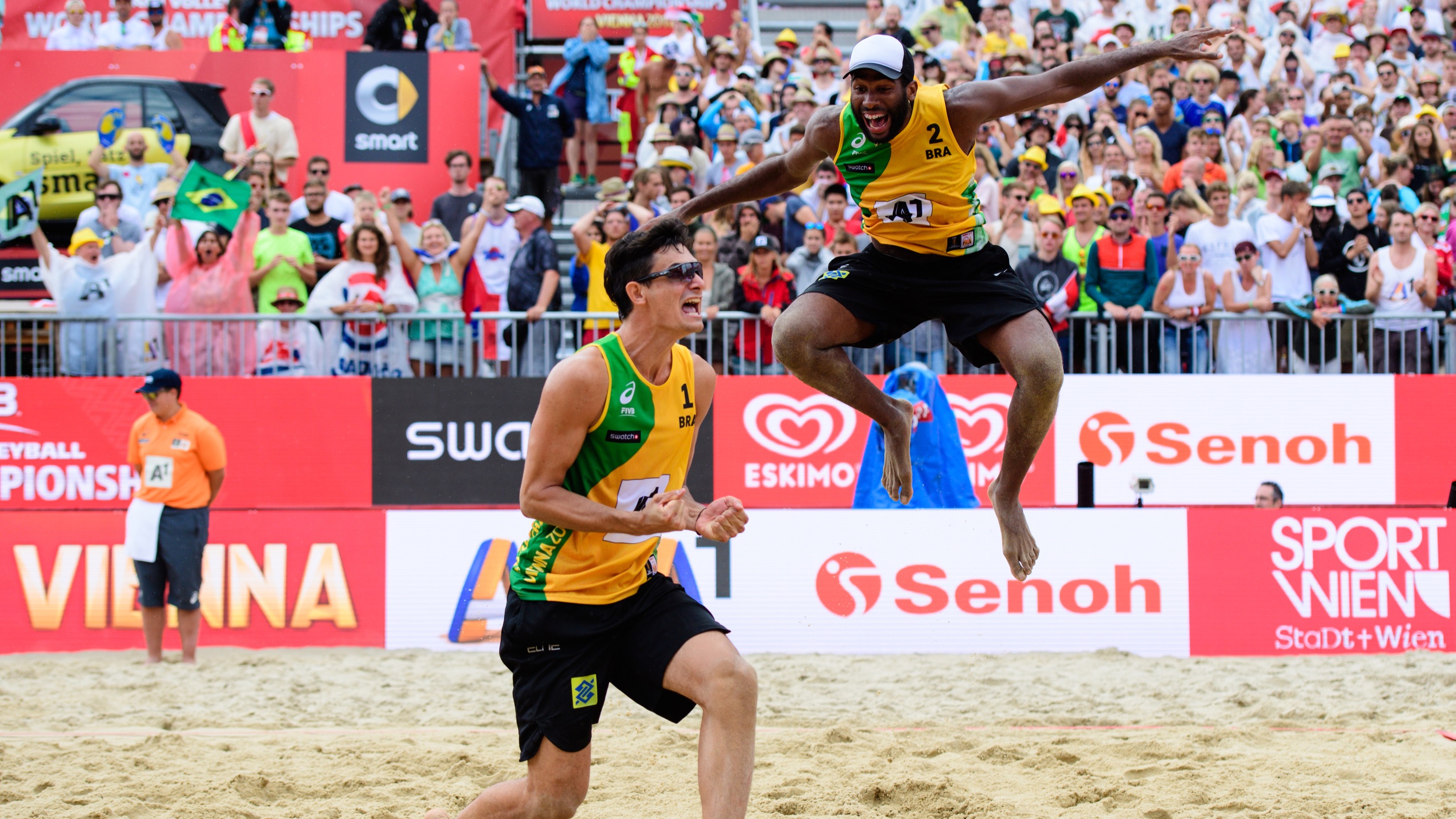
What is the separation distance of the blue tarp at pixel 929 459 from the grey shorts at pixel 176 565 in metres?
4.32

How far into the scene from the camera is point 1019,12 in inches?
572

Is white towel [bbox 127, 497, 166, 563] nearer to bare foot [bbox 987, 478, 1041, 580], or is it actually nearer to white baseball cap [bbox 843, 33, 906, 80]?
bare foot [bbox 987, 478, 1041, 580]

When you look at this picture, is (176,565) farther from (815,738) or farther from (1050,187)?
(1050,187)

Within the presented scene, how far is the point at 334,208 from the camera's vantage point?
11656 mm

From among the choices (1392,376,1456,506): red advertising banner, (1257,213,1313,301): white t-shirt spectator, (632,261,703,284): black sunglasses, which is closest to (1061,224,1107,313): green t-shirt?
(1257,213,1313,301): white t-shirt spectator

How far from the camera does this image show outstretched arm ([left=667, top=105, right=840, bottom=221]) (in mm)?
4879

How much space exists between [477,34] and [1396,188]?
29.5ft

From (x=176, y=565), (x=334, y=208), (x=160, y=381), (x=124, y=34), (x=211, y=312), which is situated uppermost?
(x=124, y=34)

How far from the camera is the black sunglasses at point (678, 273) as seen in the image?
4.21m

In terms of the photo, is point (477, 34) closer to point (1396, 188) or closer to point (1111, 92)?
point (1111, 92)

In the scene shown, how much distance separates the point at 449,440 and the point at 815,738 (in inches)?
189

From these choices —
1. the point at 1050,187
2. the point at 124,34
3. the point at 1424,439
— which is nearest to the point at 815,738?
the point at 1424,439

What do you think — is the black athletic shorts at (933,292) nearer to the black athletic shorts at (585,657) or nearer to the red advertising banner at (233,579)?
the black athletic shorts at (585,657)

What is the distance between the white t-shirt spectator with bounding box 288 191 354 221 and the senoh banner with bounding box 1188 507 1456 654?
7129mm
